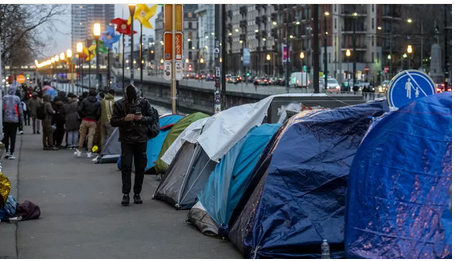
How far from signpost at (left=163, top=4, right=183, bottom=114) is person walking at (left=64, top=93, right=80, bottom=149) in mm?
2653

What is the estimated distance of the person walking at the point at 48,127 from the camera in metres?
21.4

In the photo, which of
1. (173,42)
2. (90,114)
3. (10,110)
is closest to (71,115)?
(90,114)

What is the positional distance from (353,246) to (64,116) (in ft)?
55.2

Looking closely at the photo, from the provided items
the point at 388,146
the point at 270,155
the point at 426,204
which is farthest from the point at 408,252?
the point at 270,155

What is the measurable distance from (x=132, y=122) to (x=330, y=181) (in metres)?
4.26

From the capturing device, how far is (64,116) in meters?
22.5

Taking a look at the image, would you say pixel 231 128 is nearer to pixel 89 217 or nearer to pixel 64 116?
pixel 89 217

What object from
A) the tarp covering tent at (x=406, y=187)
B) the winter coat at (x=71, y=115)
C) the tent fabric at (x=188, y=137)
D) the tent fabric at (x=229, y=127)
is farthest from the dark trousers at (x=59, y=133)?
the tarp covering tent at (x=406, y=187)

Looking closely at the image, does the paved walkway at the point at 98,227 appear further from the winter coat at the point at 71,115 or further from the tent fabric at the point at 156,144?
the winter coat at the point at 71,115

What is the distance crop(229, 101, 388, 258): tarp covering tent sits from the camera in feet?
24.4

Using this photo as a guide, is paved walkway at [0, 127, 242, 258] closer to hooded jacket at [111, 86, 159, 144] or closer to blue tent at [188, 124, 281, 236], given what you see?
blue tent at [188, 124, 281, 236]

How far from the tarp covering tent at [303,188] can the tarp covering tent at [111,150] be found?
9824 mm

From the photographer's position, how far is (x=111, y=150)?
18000 millimetres

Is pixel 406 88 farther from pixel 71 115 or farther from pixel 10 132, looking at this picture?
pixel 71 115
